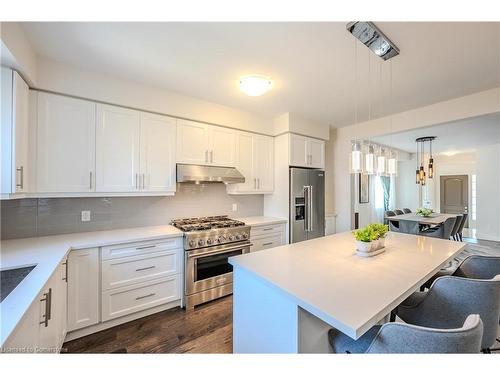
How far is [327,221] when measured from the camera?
4.24m

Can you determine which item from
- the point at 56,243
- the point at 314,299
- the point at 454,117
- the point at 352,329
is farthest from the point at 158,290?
the point at 454,117

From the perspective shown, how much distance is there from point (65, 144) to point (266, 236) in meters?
2.59

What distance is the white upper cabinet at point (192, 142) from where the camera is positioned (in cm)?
280

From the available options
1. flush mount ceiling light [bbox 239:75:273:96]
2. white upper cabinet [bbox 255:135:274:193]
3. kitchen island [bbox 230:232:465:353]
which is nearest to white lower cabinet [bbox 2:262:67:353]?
kitchen island [bbox 230:232:465:353]

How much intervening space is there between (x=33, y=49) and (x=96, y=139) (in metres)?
0.82

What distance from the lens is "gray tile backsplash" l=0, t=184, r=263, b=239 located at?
2131mm

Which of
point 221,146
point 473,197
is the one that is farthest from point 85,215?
point 473,197

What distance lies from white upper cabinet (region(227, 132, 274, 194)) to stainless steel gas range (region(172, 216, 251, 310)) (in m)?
0.73

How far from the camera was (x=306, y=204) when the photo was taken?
3.62m

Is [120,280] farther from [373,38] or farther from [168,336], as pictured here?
[373,38]

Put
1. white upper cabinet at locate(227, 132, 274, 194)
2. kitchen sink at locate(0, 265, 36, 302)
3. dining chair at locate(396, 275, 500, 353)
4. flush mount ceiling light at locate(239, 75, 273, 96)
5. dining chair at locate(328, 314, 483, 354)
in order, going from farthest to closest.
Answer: white upper cabinet at locate(227, 132, 274, 194), flush mount ceiling light at locate(239, 75, 273, 96), kitchen sink at locate(0, 265, 36, 302), dining chair at locate(396, 275, 500, 353), dining chair at locate(328, 314, 483, 354)

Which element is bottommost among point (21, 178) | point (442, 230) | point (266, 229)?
point (442, 230)

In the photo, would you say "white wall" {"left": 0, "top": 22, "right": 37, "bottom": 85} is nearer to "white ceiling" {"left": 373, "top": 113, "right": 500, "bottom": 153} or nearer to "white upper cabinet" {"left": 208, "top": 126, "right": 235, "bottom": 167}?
"white upper cabinet" {"left": 208, "top": 126, "right": 235, "bottom": 167}
